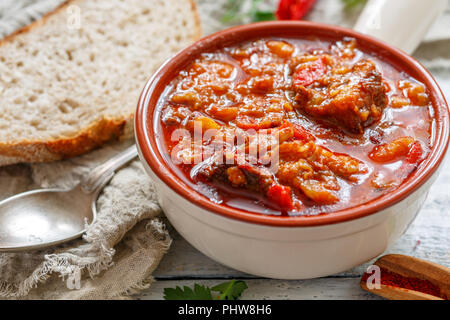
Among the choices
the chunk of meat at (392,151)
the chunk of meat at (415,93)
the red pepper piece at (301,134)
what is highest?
the chunk of meat at (415,93)

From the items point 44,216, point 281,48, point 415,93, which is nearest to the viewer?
point 415,93

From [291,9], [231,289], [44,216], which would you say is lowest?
[44,216]

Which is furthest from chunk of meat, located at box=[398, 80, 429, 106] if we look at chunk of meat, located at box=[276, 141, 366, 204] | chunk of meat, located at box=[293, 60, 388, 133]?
chunk of meat, located at box=[276, 141, 366, 204]

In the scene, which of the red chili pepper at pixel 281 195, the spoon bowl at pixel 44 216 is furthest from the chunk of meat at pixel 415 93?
the spoon bowl at pixel 44 216

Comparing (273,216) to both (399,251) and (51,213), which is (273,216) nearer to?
(399,251)

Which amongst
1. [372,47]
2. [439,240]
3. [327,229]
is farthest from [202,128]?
[439,240]

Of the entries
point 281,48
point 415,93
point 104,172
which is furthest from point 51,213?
point 415,93

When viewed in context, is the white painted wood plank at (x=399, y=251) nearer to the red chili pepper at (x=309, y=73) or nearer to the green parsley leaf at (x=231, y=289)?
the green parsley leaf at (x=231, y=289)
